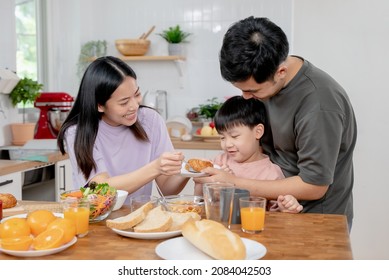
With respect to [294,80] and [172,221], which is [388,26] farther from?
[172,221]

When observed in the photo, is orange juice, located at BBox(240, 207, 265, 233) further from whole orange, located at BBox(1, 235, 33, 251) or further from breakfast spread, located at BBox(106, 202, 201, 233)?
whole orange, located at BBox(1, 235, 33, 251)

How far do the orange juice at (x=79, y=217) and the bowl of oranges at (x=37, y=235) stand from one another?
0.05 meters

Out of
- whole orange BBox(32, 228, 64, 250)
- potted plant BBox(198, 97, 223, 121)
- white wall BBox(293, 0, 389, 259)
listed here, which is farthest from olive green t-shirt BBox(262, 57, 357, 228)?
potted plant BBox(198, 97, 223, 121)

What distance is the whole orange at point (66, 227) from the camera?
1352 mm

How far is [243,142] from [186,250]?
91 centimetres

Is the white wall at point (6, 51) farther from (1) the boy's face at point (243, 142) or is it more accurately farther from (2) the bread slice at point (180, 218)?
(2) the bread slice at point (180, 218)

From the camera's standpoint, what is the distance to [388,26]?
3281 mm

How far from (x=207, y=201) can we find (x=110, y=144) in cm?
88

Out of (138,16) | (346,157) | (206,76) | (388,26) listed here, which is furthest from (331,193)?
(138,16)

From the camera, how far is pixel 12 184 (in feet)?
10.5

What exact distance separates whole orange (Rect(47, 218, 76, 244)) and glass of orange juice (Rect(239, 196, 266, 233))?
48 cm

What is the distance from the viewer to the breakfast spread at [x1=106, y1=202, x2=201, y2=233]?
4.81 ft

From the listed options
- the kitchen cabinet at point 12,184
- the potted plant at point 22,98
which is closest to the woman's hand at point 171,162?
the kitchen cabinet at point 12,184

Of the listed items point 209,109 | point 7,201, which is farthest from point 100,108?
point 209,109
